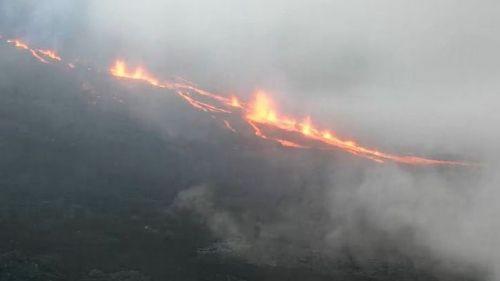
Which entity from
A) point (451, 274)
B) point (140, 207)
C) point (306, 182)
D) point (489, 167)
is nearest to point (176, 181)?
point (140, 207)

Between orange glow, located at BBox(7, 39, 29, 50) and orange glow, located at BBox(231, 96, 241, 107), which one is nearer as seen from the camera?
orange glow, located at BBox(231, 96, 241, 107)

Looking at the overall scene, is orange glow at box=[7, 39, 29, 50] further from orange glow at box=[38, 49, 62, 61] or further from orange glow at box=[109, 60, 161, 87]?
orange glow at box=[109, 60, 161, 87]

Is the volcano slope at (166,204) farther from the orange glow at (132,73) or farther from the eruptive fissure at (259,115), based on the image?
the orange glow at (132,73)

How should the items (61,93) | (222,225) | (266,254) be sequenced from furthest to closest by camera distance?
(61,93)
(222,225)
(266,254)

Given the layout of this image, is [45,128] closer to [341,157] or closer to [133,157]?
[133,157]

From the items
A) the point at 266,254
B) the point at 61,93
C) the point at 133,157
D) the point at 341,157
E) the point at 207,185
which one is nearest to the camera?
the point at 266,254

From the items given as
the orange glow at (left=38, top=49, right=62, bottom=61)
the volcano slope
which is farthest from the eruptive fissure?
the volcano slope
